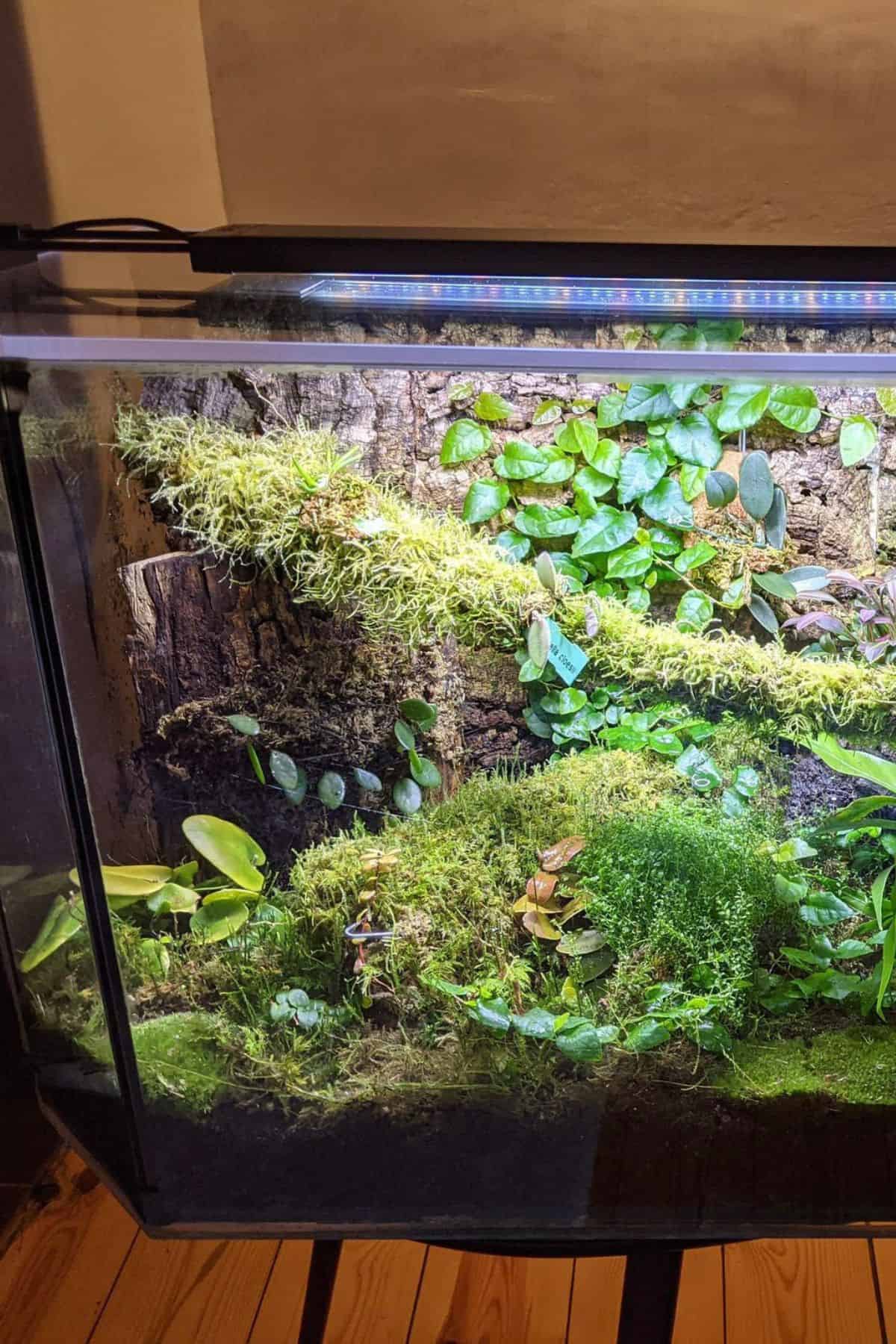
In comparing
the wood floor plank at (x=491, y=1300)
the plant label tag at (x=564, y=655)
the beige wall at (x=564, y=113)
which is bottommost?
the wood floor plank at (x=491, y=1300)

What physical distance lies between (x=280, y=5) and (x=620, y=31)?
49cm

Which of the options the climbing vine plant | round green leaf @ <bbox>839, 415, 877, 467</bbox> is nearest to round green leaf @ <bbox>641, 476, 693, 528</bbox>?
the climbing vine plant

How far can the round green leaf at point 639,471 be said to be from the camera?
2.23 feet

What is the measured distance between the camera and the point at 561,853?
0.74m

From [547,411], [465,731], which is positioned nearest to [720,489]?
[547,411]

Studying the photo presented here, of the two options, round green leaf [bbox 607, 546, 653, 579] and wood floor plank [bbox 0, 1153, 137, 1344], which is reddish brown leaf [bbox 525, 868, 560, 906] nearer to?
round green leaf [bbox 607, 546, 653, 579]

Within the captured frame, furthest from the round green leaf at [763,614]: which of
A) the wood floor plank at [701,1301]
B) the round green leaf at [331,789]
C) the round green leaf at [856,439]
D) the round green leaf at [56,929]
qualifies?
the wood floor plank at [701,1301]

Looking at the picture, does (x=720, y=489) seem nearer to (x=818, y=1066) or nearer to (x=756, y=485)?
(x=756, y=485)

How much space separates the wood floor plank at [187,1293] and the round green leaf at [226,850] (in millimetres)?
750

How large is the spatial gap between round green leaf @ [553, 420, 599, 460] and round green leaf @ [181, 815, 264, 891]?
359mm

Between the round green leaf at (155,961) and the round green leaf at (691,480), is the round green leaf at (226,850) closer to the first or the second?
the round green leaf at (155,961)

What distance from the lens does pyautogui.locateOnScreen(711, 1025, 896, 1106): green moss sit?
2.46 ft

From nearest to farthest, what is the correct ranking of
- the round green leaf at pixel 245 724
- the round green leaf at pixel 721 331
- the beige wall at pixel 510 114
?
the round green leaf at pixel 721 331 < the round green leaf at pixel 245 724 < the beige wall at pixel 510 114

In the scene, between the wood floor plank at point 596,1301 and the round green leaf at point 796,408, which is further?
the wood floor plank at point 596,1301
